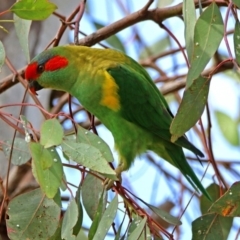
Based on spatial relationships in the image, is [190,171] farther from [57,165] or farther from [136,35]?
[136,35]

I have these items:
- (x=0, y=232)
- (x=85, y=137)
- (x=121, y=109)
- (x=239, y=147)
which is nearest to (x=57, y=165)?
(x=85, y=137)

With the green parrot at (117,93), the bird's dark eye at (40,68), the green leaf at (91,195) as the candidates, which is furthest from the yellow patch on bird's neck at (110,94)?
the green leaf at (91,195)

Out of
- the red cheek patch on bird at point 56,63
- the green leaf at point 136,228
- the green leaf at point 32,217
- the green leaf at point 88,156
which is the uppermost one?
the red cheek patch on bird at point 56,63

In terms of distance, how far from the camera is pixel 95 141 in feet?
3.05

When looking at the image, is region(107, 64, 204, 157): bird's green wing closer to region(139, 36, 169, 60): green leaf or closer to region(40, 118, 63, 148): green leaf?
region(40, 118, 63, 148): green leaf

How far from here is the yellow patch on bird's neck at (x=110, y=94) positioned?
4.03 feet

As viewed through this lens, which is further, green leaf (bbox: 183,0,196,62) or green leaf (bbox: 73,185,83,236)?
green leaf (bbox: 73,185,83,236)

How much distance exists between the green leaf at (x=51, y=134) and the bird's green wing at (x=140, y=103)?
15.8 inches

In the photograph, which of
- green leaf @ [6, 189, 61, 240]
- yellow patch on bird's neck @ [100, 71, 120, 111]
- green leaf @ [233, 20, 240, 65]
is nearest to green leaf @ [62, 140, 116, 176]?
green leaf @ [6, 189, 61, 240]

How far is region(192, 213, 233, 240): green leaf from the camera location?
97 cm

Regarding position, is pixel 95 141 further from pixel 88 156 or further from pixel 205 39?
pixel 205 39

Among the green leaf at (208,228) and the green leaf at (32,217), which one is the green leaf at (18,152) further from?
the green leaf at (208,228)

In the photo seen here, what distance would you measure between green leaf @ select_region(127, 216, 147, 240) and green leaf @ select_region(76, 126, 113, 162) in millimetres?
108

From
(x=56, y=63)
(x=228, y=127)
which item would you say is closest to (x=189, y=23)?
(x=56, y=63)
